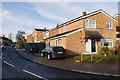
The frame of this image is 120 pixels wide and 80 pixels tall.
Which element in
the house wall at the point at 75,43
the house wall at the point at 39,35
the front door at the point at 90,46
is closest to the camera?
the house wall at the point at 75,43

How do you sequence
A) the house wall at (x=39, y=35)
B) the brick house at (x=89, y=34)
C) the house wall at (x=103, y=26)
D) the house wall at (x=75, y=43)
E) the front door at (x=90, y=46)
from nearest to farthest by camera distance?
the house wall at (x=75, y=43)
the brick house at (x=89, y=34)
the front door at (x=90, y=46)
the house wall at (x=103, y=26)
the house wall at (x=39, y=35)

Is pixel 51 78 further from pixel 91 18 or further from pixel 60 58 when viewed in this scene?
pixel 91 18

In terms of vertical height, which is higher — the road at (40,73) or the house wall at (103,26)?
the house wall at (103,26)

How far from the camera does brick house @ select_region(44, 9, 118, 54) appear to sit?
30.1 meters

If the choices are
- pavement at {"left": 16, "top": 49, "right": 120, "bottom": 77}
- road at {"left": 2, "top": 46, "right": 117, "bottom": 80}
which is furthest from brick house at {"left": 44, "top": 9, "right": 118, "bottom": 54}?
→ road at {"left": 2, "top": 46, "right": 117, "bottom": 80}

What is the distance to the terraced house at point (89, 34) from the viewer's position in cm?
3014

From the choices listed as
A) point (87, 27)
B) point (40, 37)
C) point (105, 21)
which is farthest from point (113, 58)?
point (40, 37)

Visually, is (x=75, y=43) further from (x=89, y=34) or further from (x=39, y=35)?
(x=39, y=35)

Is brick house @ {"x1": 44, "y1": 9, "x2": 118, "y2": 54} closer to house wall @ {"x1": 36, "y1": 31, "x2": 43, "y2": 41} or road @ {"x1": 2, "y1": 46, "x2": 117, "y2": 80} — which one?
road @ {"x1": 2, "y1": 46, "x2": 117, "y2": 80}

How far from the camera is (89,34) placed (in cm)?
3038

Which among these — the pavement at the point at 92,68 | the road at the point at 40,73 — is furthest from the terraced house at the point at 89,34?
the road at the point at 40,73

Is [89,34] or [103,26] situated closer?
[89,34]

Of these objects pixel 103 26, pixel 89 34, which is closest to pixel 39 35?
pixel 103 26

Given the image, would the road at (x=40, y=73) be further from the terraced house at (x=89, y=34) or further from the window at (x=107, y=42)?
the window at (x=107, y=42)
